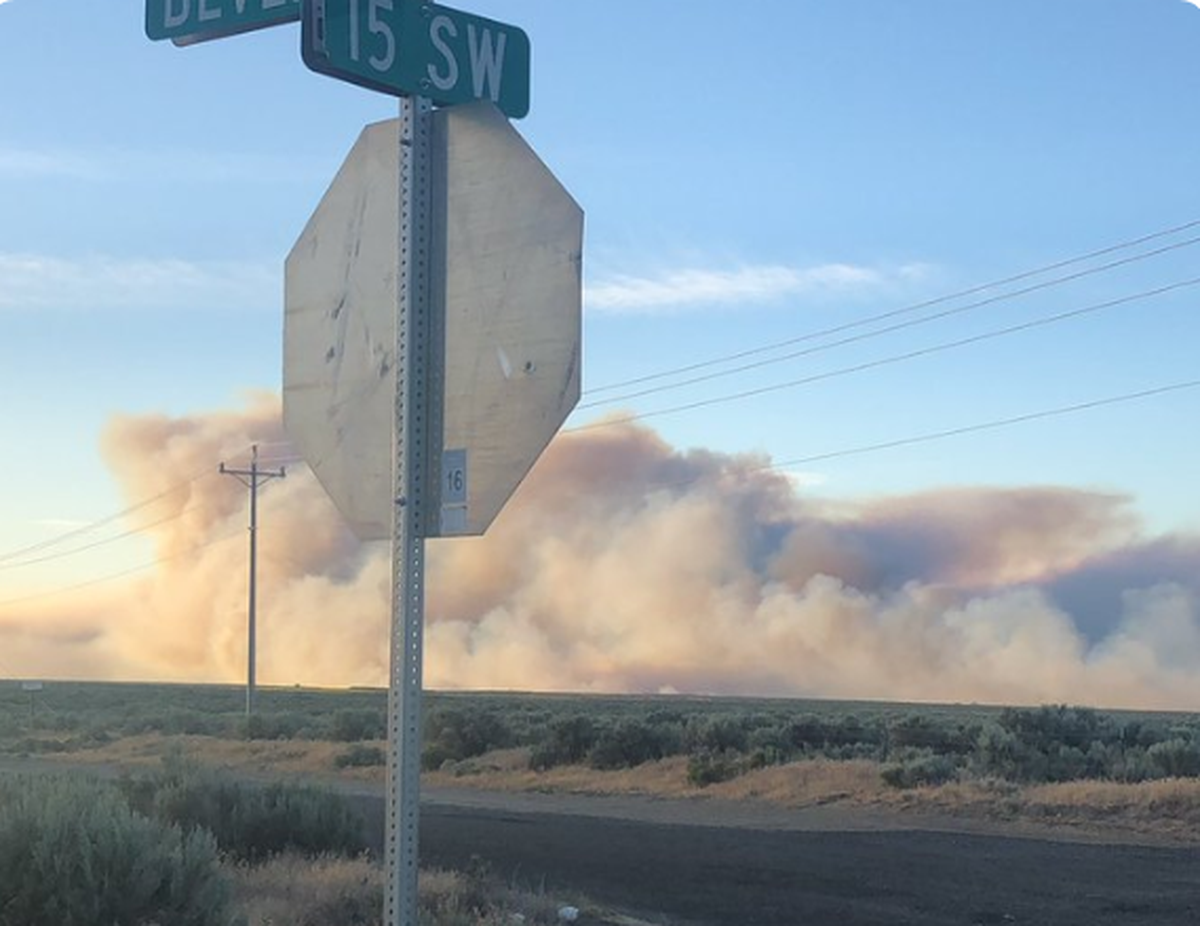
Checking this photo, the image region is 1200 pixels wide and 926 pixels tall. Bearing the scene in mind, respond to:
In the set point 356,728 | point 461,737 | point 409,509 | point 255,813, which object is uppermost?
point 409,509

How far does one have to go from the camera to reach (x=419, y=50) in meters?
4.89

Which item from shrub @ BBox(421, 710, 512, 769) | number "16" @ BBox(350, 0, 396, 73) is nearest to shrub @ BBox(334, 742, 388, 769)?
shrub @ BBox(421, 710, 512, 769)

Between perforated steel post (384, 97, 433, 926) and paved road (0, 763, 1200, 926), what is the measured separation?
10.2m

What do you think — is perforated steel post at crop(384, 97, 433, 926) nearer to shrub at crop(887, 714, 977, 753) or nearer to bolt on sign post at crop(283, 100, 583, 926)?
bolt on sign post at crop(283, 100, 583, 926)

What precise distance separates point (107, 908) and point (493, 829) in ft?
50.5

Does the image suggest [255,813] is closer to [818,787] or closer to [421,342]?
[421,342]

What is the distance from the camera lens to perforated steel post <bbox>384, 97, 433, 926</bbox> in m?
4.50

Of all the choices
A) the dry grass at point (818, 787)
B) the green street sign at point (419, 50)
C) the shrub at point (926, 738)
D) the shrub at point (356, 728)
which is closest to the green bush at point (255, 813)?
the dry grass at point (818, 787)

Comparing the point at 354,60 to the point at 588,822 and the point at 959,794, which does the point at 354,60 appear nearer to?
the point at 588,822

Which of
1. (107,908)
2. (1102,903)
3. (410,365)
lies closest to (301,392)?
(410,365)

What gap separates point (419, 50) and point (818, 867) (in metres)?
15.7

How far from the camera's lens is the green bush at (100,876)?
8.52 m

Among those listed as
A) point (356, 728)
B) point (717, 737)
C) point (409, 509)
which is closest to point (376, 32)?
point (409, 509)

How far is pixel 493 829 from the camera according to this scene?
23.6 meters
